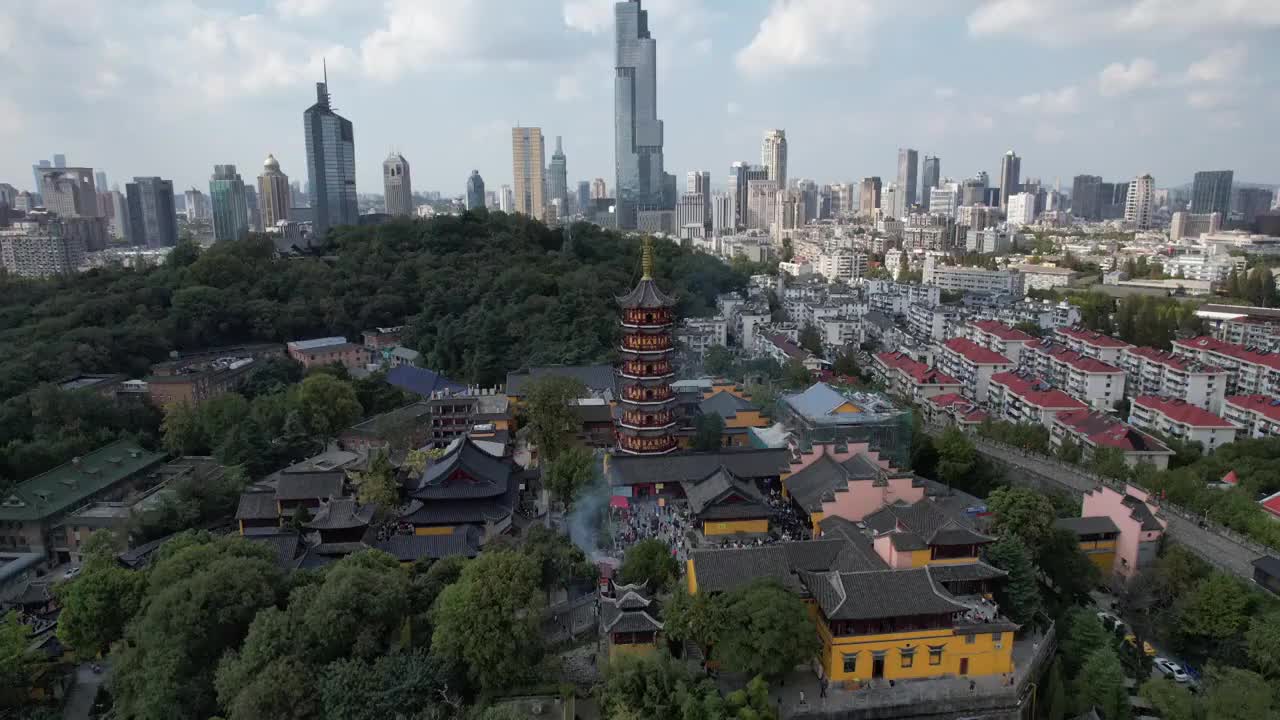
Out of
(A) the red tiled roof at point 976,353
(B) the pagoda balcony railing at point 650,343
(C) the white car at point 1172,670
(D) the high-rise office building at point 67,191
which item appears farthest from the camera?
(D) the high-rise office building at point 67,191

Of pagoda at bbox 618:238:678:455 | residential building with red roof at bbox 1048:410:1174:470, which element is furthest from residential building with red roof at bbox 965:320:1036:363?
pagoda at bbox 618:238:678:455

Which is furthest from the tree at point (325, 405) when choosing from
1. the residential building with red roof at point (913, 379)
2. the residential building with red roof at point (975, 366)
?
the residential building with red roof at point (975, 366)

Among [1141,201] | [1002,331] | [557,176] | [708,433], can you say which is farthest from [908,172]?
[708,433]

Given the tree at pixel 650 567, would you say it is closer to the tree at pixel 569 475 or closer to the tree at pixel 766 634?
the tree at pixel 766 634

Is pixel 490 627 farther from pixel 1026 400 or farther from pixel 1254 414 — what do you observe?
pixel 1254 414

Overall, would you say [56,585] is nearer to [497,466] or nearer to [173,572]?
[173,572]

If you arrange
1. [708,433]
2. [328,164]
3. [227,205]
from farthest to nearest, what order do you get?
1. [227,205]
2. [328,164]
3. [708,433]
